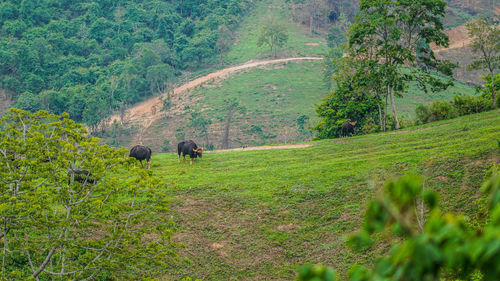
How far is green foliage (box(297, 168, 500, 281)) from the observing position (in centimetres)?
162

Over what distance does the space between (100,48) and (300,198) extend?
8506 cm

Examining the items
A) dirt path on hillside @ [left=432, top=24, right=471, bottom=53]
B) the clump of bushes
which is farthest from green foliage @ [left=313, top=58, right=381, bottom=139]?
dirt path on hillside @ [left=432, top=24, right=471, bottom=53]

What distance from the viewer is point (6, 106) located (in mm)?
73125

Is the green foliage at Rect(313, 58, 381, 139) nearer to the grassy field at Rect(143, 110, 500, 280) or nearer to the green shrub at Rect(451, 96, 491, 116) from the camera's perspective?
the green shrub at Rect(451, 96, 491, 116)

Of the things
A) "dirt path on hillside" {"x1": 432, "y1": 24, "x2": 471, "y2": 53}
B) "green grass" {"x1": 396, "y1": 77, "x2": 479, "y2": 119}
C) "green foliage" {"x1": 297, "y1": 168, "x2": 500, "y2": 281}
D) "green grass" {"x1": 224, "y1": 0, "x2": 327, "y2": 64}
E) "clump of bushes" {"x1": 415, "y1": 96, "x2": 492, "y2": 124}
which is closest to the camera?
"green foliage" {"x1": 297, "y1": 168, "x2": 500, "y2": 281}

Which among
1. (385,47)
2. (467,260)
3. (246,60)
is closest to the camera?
(467,260)

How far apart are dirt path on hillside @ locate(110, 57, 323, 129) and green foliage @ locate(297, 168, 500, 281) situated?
2574 inches

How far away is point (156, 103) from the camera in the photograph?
72188 millimetres

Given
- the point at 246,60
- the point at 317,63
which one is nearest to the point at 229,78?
the point at 246,60

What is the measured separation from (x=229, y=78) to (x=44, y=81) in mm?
35143

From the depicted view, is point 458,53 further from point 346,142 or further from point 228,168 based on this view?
point 228,168

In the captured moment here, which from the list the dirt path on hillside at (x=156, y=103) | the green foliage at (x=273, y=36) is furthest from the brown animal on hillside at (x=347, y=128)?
the green foliage at (x=273, y=36)

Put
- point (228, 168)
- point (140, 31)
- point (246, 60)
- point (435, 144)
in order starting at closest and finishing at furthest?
point (435, 144) < point (228, 168) < point (246, 60) < point (140, 31)

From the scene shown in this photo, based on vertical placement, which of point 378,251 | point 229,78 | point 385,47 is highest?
point 229,78
